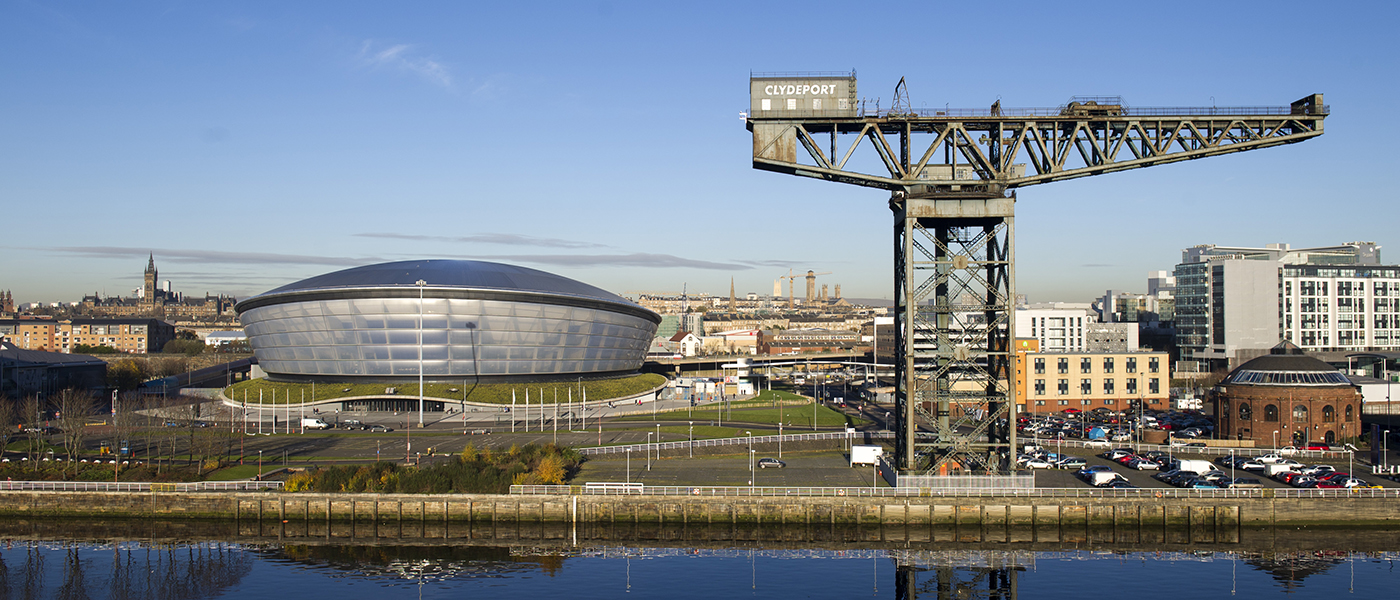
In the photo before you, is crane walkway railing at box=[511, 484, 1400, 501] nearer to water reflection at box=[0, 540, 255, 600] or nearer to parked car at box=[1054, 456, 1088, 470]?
parked car at box=[1054, 456, 1088, 470]

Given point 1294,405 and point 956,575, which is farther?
point 1294,405

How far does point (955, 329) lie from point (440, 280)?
2932 inches

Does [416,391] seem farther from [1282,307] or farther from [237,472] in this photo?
[1282,307]

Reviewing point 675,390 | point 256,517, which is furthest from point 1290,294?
point 256,517

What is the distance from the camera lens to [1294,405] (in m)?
75.0

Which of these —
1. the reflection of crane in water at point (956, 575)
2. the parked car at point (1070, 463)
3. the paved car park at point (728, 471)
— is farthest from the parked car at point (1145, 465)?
the reflection of crane in water at point (956, 575)

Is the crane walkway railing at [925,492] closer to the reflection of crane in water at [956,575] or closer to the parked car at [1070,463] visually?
the reflection of crane in water at [956,575]

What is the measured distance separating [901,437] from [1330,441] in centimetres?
4390

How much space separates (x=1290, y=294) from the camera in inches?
5842

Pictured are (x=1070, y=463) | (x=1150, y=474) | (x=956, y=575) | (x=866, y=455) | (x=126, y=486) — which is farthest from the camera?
(x=1070, y=463)

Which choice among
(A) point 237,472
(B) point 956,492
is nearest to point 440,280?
(A) point 237,472

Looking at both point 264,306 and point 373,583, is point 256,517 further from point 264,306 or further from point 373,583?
point 264,306

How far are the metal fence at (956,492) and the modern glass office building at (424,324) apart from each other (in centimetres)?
5685

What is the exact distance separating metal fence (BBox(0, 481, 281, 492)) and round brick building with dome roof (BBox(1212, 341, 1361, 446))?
6948 cm
